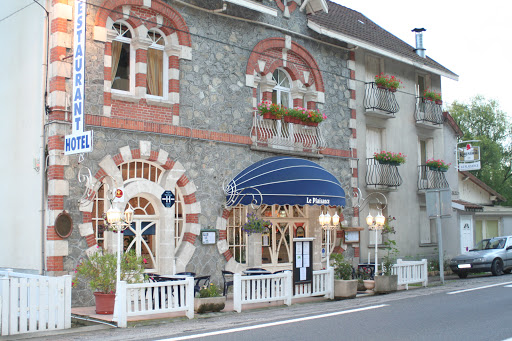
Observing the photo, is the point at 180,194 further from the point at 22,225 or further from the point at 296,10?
the point at 296,10

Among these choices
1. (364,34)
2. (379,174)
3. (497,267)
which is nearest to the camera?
(379,174)

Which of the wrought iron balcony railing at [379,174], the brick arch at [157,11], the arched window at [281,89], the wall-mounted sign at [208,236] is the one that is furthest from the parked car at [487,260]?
the brick arch at [157,11]

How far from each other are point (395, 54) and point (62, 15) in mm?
12995

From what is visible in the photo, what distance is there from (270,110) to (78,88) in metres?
6.12

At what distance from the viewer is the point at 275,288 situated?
47.6 feet

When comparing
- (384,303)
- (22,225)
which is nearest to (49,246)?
(22,225)

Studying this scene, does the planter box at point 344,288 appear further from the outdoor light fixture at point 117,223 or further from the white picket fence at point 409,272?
the outdoor light fixture at point 117,223

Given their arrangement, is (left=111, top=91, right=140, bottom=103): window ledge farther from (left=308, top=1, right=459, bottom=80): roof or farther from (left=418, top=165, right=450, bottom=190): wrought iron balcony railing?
(left=418, top=165, right=450, bottom=190): wrought iron balcony railing

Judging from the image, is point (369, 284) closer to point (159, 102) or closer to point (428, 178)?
point (159, 102)

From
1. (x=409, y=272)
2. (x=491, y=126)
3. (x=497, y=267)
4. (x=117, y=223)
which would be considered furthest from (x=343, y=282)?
(x=491, y=126)

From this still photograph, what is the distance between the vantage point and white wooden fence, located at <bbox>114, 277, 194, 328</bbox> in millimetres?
11391

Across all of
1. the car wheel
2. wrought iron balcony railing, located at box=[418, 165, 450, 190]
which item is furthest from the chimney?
the car wheel

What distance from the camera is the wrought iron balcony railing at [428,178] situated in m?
24.2

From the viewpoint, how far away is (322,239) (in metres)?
19.9
